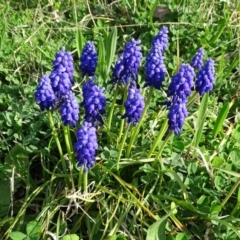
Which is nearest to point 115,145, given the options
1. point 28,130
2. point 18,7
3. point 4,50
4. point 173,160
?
point 173,160

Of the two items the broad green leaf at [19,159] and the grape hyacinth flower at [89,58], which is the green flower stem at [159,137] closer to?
the grape hyacinth flower at [89,58]

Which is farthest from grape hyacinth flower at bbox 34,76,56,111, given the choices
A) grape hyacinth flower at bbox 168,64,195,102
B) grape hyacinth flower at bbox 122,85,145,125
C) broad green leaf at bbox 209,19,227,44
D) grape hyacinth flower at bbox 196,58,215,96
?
broad green leaf at bbox 209,19,227,44

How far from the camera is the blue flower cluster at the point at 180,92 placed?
2395 millimetres

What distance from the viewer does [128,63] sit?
101 inches

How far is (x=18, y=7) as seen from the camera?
4.02m

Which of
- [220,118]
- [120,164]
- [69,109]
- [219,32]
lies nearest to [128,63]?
[69,109]

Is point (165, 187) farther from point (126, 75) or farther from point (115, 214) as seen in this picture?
point (126, 75)

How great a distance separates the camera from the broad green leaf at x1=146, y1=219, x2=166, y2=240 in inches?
97.5

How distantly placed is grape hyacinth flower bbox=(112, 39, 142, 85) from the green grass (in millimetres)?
306

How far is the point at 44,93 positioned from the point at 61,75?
13 centimetres

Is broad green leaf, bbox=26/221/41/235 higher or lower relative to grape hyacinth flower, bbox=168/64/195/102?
lower

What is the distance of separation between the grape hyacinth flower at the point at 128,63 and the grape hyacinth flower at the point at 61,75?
25 cm

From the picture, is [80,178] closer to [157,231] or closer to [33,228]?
[33,228]

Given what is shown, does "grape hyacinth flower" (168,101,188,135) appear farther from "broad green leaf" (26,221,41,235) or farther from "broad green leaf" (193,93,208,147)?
"broad green leaf" (26,221,41,235)
